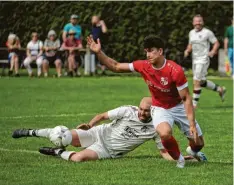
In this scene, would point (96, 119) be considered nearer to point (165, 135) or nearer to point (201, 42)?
point (165, 135)

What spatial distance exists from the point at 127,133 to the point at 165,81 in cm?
107

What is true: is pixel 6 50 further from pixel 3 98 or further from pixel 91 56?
pixel 3 98

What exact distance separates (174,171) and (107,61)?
5.78 ft

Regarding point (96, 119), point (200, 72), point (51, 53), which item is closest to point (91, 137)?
point (96, 119)

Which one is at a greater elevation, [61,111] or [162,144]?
[162,144]

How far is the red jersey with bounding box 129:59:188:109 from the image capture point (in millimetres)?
11203

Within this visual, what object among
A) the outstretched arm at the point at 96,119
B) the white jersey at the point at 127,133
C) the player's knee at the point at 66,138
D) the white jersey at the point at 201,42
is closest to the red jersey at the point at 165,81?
the white jersey at the point at 127,133

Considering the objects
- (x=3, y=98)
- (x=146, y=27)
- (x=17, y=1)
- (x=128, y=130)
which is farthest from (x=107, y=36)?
(x=128, y=130)

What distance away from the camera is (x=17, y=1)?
3516cm

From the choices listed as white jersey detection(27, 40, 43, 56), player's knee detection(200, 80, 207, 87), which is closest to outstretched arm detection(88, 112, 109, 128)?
player's knee detection(200, 80, 207, 87)

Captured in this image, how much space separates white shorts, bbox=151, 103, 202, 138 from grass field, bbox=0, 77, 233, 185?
0.51m

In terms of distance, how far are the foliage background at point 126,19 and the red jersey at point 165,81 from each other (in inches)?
927

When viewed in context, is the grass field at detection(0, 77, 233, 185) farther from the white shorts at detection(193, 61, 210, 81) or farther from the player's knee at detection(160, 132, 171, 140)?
the white shorts at detection(193, 61, 210, 81)

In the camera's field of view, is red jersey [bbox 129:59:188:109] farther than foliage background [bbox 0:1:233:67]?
No
